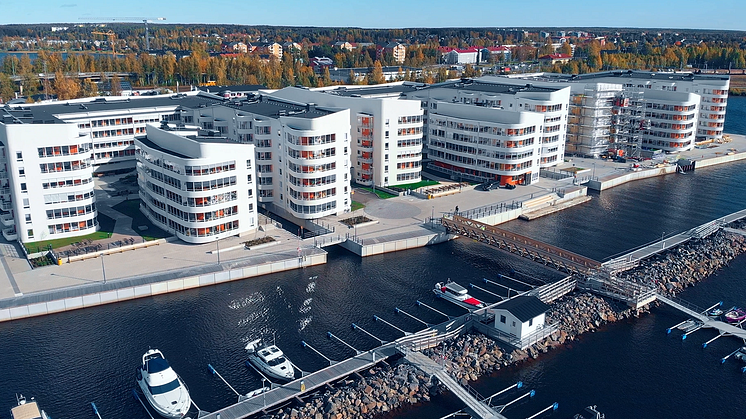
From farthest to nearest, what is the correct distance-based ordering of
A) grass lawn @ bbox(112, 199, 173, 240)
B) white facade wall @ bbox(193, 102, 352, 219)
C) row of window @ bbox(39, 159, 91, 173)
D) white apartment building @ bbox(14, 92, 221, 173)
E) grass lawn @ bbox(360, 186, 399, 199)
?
1. white apartment building @ bbox(14, 92, 221, 173)
2. grass lawn @ bbox(360, 186, 399, 199)
3. white facade wall @ bbox(193, 102, 352, 219)
4. grass lawn @ bbox(112, 199, 173, 240)
5. row of window @ bbox(39, 159, 91, 173)

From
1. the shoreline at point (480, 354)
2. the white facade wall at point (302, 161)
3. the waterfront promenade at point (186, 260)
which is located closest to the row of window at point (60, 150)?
the waterfront promenade at point (186, 260)

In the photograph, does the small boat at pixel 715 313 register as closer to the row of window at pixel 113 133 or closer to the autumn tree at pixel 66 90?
the row of window at pixel 113 133

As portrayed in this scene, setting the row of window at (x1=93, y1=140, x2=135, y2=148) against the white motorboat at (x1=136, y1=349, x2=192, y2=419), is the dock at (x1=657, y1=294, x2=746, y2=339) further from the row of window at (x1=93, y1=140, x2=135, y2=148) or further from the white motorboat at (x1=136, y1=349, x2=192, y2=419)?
the row of window at (x1=93, y1=140, x2=135, y2=148)

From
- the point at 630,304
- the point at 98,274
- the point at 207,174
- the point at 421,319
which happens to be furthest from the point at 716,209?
the point at 98,274

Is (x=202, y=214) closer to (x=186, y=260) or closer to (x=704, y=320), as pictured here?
(x=186, y=260)

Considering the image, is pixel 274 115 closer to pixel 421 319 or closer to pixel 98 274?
pixel 98 274

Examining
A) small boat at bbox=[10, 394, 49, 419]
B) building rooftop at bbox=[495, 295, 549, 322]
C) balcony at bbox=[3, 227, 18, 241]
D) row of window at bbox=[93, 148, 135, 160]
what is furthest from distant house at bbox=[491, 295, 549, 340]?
row of window at bbox=[93, 148, 135, 160]
